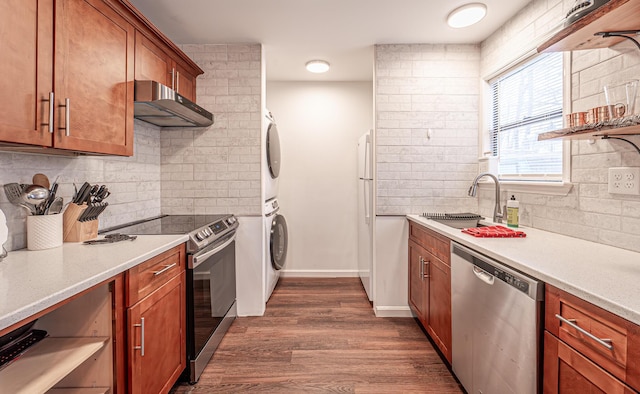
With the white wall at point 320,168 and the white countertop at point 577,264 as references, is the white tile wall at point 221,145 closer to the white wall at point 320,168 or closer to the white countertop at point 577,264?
the white wall at point 320,168

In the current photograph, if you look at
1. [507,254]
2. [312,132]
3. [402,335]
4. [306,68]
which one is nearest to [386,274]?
[402,335]

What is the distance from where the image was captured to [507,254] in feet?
4.77

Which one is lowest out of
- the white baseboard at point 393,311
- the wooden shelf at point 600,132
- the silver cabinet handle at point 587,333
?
the white baseboard at point 393,311

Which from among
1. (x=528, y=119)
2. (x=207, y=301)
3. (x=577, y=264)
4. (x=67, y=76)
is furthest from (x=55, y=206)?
(x=528, y=119)

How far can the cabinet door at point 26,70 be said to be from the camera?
1.15 metres

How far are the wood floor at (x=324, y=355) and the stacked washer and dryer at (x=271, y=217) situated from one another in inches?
13.8

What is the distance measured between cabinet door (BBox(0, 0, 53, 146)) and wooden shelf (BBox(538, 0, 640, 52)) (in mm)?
2100

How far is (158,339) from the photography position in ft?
5.39

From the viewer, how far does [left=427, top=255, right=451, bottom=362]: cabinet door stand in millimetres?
2086

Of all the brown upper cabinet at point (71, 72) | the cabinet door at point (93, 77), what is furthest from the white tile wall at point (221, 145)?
the cabinet door at point (93, 77)

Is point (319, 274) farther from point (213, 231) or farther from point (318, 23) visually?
point (318, 23)

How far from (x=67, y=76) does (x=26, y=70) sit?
0.21 metres

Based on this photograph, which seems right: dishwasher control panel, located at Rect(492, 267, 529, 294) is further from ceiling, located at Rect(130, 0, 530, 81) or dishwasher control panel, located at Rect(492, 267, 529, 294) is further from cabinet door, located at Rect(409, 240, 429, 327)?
ceiling, located at Rect(130, 0, 530, 81)

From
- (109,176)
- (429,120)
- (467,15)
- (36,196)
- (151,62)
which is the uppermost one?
(467,15)
